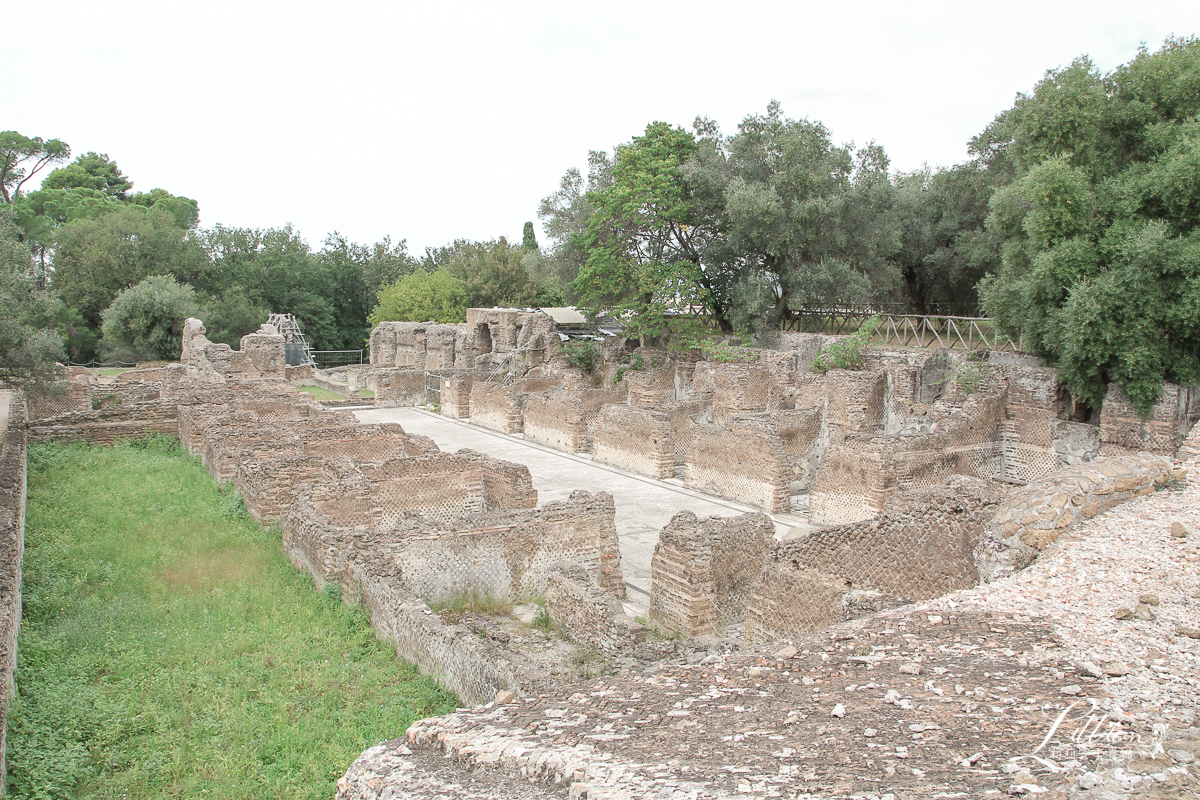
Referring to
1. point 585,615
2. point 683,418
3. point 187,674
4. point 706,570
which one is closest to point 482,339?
point 683,418

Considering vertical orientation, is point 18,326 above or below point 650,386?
above

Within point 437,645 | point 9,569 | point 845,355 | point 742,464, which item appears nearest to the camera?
point 437,645

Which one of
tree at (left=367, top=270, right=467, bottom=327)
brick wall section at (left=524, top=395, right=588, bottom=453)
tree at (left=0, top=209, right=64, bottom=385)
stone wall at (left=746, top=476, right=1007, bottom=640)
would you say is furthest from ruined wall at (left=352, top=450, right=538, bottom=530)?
tree at (left=367, top=270, right=467, bottom=327)

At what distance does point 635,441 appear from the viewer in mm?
17203

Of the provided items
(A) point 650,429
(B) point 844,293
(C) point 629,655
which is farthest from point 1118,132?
Result: (C) point 629,655

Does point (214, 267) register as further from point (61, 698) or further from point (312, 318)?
point (61, 698)

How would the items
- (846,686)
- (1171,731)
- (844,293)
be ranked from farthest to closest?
(844,293) → (846,686) → (1171,731)

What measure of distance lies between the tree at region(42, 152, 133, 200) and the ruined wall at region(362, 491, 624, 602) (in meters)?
51.6

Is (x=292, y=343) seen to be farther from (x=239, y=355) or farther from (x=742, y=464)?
(x=742, y=464)

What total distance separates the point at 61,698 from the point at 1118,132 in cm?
1719

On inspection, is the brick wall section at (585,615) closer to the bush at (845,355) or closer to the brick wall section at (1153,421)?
the brick wall section at (1153,421)

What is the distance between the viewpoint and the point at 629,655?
5715mm

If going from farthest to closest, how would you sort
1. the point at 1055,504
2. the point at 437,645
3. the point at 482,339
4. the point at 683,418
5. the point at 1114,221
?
the point at 482,339, the point at 683,418, the point at 1114,221, the point at 437,645, the point at 1055,504

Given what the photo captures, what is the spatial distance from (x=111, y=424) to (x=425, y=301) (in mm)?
26981
